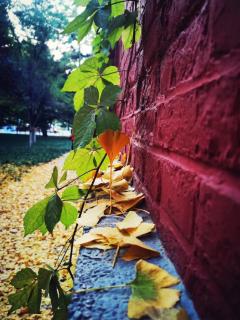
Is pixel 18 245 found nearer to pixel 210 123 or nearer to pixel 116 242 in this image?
pixel 116 242

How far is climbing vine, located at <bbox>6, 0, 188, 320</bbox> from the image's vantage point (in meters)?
0.60

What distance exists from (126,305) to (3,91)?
18.5 metres

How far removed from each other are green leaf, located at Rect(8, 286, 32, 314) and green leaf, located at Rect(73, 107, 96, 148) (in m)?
0.43

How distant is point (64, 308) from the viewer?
0.70 metres

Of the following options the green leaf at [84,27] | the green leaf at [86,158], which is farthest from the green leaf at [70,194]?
the green leaf at [84,27]

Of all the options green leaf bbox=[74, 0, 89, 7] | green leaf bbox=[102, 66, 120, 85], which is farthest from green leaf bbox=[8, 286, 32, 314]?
green leaf bbox=[74, 0, 89, 7]

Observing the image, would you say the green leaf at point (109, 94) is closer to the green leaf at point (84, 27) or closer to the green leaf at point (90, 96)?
the green leaf at point (90, 96)

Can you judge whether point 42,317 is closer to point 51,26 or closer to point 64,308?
point 64,308

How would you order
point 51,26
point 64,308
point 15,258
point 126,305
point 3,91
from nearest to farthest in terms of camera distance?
point 126,305 < point 64,308 < point 15,258 < point 3,91 < point 51,26

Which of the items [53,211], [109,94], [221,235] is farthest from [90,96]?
[221,235]

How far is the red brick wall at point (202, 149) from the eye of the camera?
397 millimetres

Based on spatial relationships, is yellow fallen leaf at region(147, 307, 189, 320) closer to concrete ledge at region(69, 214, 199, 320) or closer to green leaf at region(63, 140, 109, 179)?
concrete ledge at region(69, 214, 199, 320)

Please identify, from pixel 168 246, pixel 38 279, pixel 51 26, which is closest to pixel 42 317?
pixel 38 279

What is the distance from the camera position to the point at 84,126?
0.92 meters
